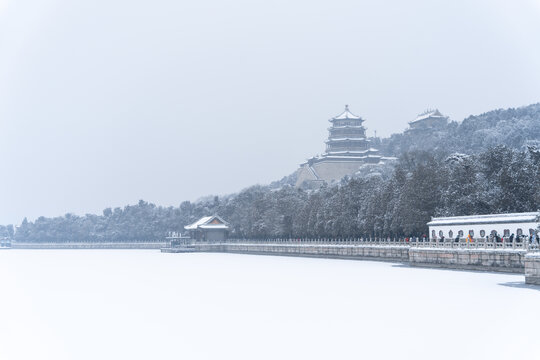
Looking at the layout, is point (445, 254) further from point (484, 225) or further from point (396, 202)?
point (396, 202)

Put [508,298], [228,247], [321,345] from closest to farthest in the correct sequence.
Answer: [321,345] → [508,298] → [228,247]

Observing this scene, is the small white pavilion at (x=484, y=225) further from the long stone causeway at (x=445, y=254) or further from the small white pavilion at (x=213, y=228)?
the small white pavilion at (x=213, y=228)

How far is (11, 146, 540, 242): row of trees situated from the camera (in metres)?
44.1

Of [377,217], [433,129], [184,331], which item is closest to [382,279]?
[184,331]

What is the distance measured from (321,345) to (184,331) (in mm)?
4338

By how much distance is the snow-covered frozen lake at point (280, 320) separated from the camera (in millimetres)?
16938

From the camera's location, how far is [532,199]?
43.1 m

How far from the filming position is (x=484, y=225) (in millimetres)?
41062

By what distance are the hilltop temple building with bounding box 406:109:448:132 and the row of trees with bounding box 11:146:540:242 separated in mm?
43426

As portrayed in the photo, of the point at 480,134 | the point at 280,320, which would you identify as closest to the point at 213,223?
the point at 480,134

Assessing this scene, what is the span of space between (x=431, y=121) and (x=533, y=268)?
362ft

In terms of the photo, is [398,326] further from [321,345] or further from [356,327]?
[321,345]

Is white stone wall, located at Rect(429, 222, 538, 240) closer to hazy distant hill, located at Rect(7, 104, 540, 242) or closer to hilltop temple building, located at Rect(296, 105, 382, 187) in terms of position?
hazy distant hill, located at Rect(7, 104, 540, 242)

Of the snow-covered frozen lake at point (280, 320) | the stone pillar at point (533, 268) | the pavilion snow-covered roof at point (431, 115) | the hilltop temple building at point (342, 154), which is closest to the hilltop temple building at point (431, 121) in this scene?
the pavilion snow-covered roof at point (431, 115)
